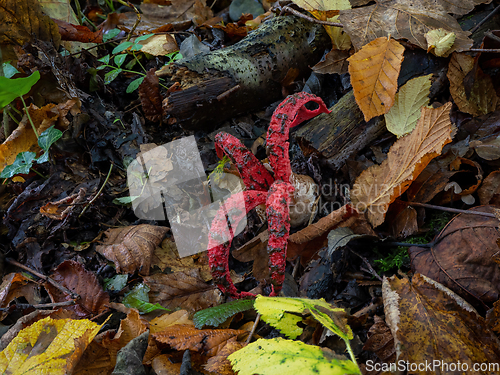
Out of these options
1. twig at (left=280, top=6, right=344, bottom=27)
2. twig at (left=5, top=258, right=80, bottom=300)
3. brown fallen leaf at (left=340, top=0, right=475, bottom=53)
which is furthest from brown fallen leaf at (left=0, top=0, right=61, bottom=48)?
brown fallen leaf at (left=340, top=0, right=475, bottom=53)

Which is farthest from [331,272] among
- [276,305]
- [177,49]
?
[177,49]

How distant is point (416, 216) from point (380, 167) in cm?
34

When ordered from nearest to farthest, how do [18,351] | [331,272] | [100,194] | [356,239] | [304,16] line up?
[18,351] < [331,272] < [356,239] < [100,194] < [304,16]

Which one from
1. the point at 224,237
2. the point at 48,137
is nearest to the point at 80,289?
the point at 224,237

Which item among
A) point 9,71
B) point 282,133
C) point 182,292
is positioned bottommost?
point 182,292

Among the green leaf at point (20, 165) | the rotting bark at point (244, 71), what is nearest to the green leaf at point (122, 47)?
the rotting bark at point (244, 71)

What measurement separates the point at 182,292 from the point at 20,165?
1.38 metres

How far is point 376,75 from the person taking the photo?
205 centimetres

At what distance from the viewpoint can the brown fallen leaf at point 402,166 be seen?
5.73 feet

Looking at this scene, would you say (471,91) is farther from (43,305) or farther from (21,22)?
(21,22)

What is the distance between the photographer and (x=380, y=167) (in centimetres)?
197

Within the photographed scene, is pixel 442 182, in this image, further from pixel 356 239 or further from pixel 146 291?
pixel 146 291

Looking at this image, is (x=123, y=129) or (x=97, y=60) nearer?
(x=123, y=129)

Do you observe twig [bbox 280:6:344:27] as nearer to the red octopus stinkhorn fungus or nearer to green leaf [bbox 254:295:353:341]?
the red octopus stinkhorn fungus
